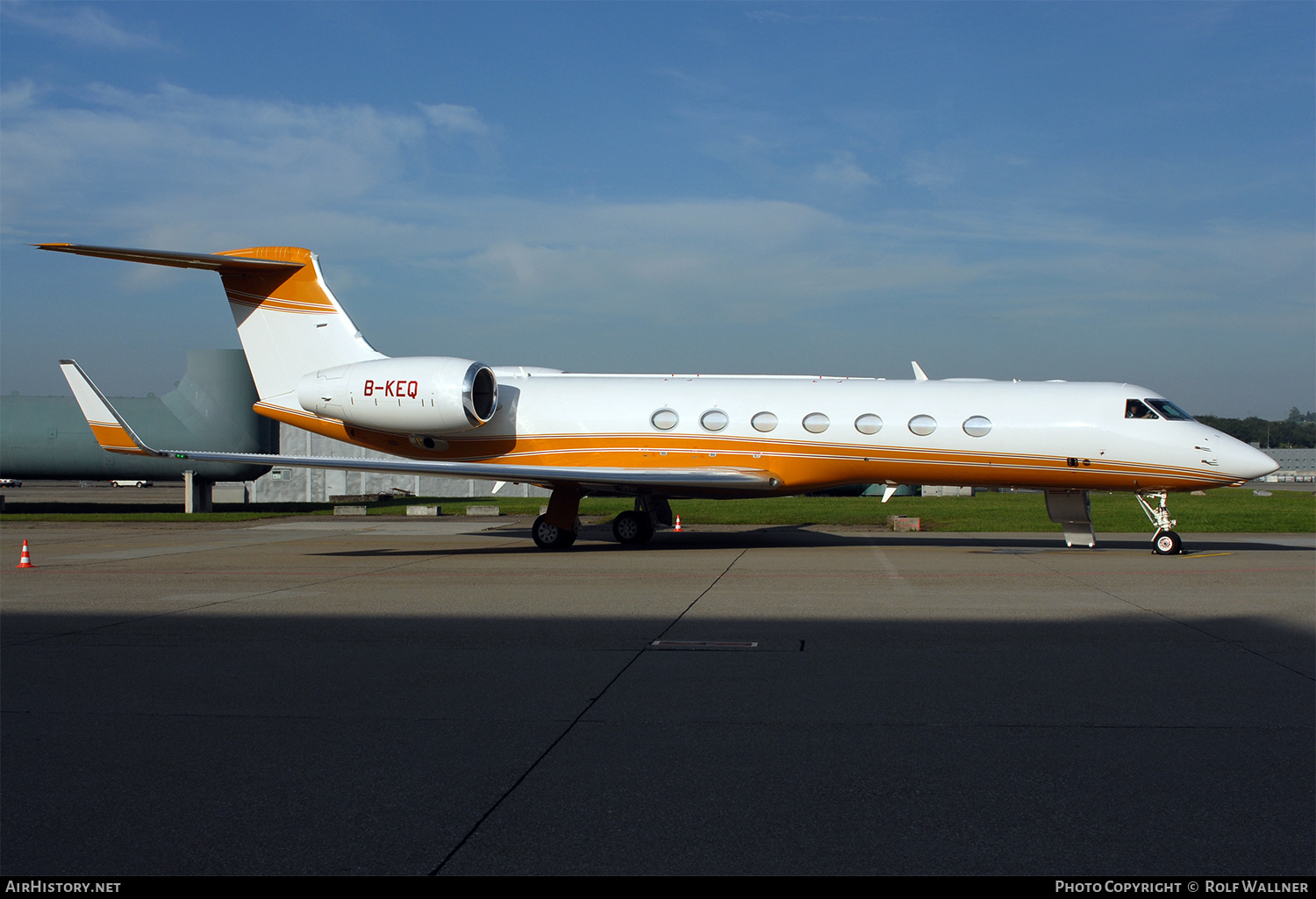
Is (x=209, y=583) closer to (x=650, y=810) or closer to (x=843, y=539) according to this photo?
(x=650, y=810)

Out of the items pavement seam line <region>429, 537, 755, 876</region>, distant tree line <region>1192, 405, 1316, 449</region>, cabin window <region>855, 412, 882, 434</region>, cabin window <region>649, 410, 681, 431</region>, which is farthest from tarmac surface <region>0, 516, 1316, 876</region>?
distant tree line <region>1192, 405, 1316, 449</region>

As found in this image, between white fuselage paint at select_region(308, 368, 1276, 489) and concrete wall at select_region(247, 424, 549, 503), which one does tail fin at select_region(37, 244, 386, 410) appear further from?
concrete wall at select_region(247, 424, 549, 503)

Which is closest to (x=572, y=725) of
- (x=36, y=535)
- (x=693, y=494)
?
(x=693, y=494)

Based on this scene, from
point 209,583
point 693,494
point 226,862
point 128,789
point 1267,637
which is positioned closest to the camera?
point 226,862

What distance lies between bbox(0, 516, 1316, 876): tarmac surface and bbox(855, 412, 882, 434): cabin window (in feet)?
19.1

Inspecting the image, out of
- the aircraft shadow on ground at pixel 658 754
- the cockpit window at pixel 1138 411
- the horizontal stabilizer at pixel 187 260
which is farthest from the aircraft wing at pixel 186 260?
the cockpit window at pixel 1138 411

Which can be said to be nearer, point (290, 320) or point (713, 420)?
point (713, 420)

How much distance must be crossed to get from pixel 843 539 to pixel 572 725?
16025mm

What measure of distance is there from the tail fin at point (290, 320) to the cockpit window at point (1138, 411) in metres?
14.2

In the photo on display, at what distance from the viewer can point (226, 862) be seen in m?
3.82

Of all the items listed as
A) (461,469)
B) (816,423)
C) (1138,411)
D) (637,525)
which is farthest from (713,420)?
(1138,411)

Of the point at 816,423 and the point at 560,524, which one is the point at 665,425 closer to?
the point at 560,524

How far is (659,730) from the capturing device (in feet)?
18.8

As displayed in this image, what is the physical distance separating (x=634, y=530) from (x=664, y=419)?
2.45 metres
